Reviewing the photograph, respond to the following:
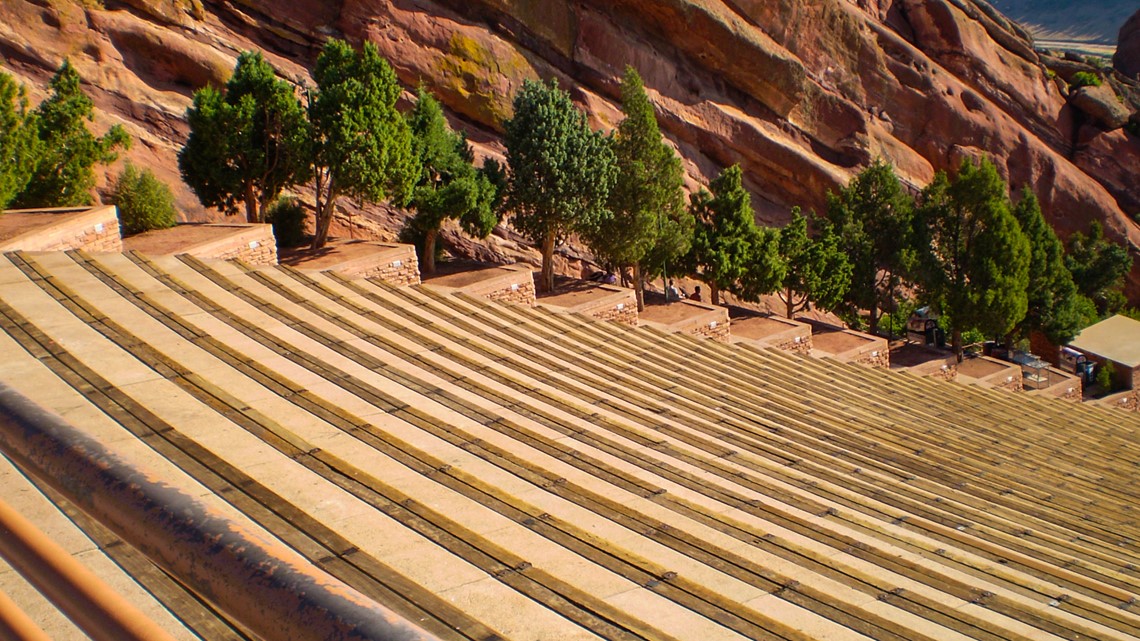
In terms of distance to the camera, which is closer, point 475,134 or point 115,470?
point 115,470

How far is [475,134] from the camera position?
2966 cm

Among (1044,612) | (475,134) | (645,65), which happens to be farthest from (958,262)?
(1044,612)

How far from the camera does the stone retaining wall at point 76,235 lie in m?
10.8

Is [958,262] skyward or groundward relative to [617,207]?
groundward

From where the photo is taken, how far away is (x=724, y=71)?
35.9 m

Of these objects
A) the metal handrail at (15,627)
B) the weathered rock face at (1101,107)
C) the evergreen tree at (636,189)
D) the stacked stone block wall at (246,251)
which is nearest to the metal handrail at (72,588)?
the metal handrail at (15,627)

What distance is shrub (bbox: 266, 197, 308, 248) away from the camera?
19.5 m

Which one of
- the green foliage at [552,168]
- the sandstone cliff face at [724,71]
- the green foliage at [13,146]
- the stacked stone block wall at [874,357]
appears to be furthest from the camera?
the sandstone cliff face at [724,71]

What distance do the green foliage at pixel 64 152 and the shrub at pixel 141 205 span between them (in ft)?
2.93

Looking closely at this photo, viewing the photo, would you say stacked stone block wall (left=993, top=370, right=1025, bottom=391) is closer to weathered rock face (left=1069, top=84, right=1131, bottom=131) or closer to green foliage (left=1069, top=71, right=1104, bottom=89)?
weathered rock face (left=1069, top=84, right=1131, bottom=131)

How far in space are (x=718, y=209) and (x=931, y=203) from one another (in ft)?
25.1

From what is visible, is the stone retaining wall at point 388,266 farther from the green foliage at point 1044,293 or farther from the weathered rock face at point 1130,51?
the weathered rock face at point 1130,51

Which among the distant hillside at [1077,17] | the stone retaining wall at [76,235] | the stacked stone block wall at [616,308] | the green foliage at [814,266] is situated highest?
the distant hillside at [1077,17]

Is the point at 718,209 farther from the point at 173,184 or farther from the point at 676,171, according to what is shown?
the point at 173,184
